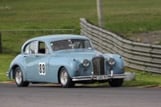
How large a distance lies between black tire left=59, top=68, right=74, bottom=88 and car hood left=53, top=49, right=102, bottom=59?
492 mm

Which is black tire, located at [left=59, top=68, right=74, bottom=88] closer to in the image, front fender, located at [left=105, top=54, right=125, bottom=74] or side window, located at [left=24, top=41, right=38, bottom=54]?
front fender, located at [left=105, top=54, right=125, bottom=74]

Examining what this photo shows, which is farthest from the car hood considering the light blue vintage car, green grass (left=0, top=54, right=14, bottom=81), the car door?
green grass (left=0, top=54, right=14, bottom=81)

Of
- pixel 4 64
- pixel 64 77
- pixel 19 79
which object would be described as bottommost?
pixel 19 79

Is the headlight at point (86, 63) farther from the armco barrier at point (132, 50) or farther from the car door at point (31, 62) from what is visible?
the armco barrier at point (132, 50)

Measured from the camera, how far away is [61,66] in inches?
794

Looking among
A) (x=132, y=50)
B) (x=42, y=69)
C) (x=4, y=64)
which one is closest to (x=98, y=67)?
(x=42, y=69)

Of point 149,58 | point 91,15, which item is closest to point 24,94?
point 149,58

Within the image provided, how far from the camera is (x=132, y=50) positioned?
25.5m

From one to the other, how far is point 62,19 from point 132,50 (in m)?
29.9

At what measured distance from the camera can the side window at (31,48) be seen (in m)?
22.1

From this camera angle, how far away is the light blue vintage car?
19.9 m

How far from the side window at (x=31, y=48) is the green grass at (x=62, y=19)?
3006 millimetres

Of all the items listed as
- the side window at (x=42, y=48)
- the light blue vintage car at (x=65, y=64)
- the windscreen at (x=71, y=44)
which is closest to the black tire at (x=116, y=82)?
the light blue vintage car at (x=65, y=64)

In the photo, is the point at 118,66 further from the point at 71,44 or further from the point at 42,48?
the point at 42,48
